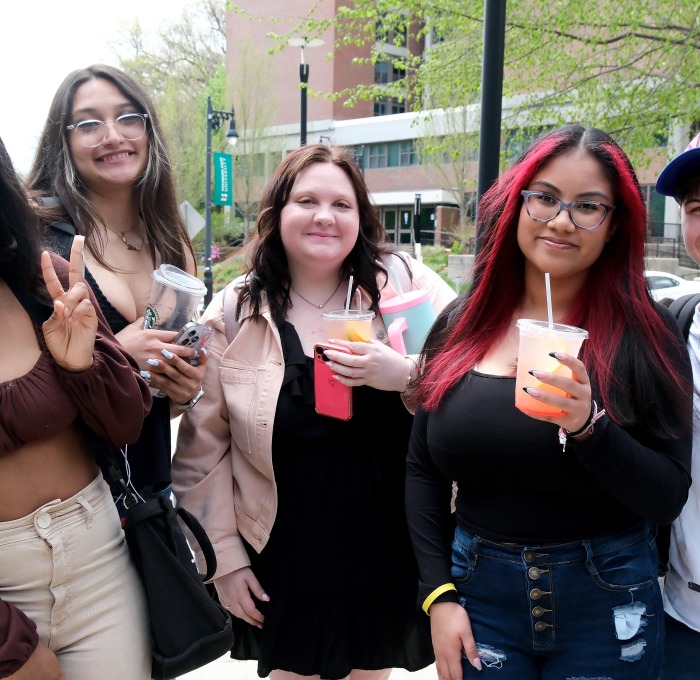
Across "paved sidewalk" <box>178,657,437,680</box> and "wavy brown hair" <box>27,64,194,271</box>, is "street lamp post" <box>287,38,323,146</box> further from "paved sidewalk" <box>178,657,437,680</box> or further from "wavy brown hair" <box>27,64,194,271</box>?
"paved sidewalk" <box>178,657,437,680</box>

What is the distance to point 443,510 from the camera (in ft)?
6.79

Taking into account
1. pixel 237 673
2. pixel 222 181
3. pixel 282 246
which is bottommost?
pixel 237 673

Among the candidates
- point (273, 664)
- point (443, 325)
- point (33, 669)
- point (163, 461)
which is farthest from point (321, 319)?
point (33, 669)

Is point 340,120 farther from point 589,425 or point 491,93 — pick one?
point 589,425

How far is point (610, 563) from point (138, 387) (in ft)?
4.36

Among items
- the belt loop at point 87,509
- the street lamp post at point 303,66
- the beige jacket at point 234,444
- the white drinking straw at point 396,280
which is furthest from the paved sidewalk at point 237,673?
the street lamp post at point 303,66

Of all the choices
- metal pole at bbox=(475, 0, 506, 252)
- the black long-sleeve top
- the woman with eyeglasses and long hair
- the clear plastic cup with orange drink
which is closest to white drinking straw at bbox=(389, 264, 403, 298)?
the clear plastic cup with orange drink

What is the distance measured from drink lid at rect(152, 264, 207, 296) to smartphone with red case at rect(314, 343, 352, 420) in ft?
1.45

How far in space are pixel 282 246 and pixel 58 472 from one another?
1.19 meters

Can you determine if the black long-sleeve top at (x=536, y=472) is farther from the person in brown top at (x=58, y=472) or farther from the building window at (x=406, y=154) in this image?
the building window at (x=406, y=154)

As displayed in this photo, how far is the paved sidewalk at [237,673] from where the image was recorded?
341 centimetres

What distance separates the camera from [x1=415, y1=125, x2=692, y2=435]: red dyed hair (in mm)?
1768

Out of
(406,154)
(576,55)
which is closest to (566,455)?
(576,55)

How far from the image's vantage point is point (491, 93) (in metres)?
3.73
